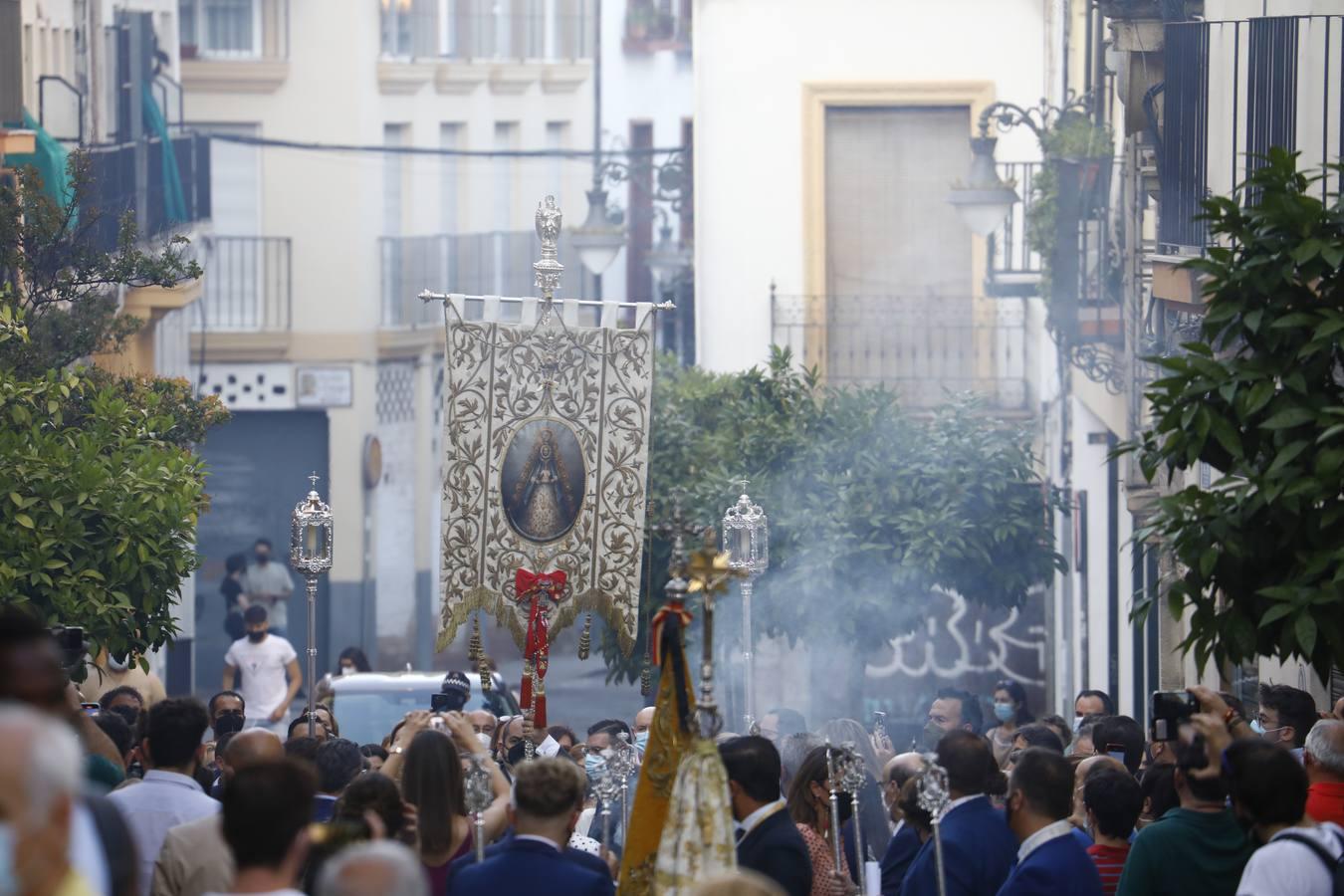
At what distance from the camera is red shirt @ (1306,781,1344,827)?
26.2 feet

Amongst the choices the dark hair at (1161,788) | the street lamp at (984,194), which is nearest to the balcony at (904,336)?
the street lamp at (984,194)

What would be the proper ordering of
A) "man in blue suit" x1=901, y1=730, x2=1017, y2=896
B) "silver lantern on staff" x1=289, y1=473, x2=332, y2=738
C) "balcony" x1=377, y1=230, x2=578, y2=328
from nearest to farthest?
1. "man in blue suit" x1=901, y1=730, x2=1017, y2=896
2. "silver lantern on staff" x1=289, y1=473, x2=332, y2=738
3. "balcony" x1=377, y1=230, x2=578, y2=328

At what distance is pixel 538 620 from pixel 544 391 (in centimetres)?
138

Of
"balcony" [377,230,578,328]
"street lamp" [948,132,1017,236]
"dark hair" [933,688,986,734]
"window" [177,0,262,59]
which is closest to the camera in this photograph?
"dark hair" [933,688,986,734]

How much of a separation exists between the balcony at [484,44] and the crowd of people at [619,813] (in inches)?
891

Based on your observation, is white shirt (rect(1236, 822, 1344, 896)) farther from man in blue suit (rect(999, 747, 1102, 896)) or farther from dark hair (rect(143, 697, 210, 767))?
dark hair (rect(143, 697, 210, 767))

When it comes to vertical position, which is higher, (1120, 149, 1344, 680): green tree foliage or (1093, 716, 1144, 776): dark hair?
(1120, 149, 1344, 680): green tree foliage

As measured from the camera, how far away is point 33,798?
4680 millimetres

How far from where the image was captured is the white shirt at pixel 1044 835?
777 centimetres

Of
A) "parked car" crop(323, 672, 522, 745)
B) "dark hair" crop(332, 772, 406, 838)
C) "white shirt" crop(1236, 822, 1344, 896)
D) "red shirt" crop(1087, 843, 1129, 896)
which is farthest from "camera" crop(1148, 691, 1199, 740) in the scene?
"parked car" crop(323, 672, 522, 745)

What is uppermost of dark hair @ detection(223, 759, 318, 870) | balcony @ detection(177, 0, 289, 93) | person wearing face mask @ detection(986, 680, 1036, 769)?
balcony @ detection(177, 0, 289, 93)

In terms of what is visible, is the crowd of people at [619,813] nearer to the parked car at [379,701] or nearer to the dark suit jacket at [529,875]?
the dark suit jacket at [529,875]

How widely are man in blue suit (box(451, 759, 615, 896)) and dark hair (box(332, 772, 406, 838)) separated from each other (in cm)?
27

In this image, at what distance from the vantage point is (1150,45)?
49.1ft
